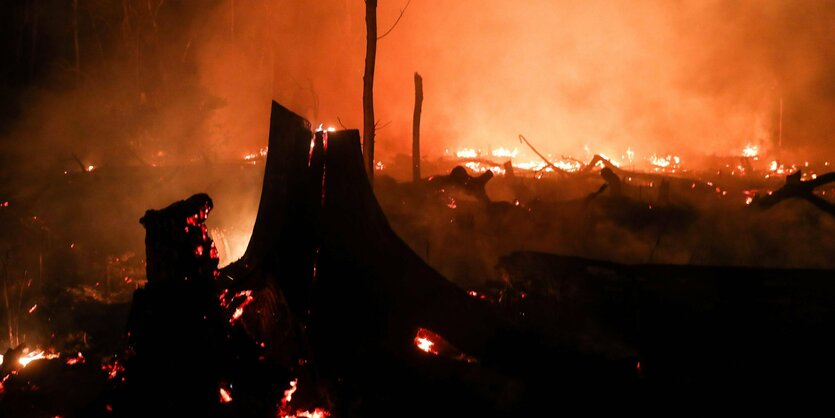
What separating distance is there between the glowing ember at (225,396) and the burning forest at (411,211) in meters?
0.06

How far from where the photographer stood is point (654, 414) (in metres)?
4.09

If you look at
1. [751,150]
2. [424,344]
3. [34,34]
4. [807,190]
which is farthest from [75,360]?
[751,150]

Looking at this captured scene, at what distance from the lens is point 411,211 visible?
38.8 feet

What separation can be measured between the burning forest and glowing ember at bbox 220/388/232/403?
0.19 ft

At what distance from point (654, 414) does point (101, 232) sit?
39.3ft

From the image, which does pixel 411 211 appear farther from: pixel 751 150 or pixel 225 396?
pixel 751 150

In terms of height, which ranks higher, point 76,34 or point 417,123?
point 76,34

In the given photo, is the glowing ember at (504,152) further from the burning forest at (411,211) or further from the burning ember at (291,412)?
the burning ember at (291,412)

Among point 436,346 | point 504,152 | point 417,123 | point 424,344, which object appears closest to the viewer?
point 424,344

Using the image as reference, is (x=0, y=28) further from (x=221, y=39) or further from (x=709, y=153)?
(x=709, y=153)

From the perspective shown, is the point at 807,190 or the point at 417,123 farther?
the point at 417,123

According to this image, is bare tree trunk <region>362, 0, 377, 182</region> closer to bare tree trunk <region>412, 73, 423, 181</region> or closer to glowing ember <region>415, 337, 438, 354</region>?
bare tree trunk <region>412, 73, 423, 181</region>

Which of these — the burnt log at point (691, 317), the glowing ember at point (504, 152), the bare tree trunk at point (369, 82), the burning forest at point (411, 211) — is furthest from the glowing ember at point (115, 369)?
the glowing ember at point (504, 152)

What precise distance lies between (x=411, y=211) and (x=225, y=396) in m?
8.64
